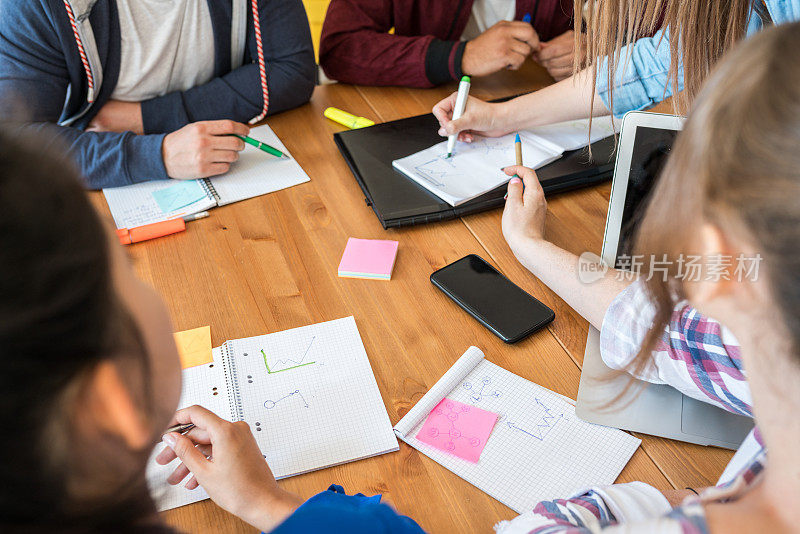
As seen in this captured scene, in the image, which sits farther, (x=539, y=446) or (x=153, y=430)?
(x=539, y=446)

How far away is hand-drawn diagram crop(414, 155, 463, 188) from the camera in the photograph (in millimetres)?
1163

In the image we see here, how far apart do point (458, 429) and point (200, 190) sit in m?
0.67

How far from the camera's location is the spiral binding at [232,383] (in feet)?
2.63

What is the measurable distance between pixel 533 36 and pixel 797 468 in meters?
1.21

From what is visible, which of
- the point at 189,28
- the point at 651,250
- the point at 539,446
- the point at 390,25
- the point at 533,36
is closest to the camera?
the point at 651,250

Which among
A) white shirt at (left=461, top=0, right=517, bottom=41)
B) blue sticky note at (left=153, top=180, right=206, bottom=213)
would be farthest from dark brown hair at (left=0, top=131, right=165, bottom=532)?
white shirt at (left=461, top=0, right=517, bottom=41)

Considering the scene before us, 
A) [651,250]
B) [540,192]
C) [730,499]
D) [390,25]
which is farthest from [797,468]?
[390,25]

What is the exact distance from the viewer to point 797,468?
507 millimetres

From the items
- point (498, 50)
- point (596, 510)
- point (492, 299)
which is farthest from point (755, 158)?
point (498, 50)

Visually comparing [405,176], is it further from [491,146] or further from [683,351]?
[683,351]

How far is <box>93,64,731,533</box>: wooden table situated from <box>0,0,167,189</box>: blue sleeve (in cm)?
7

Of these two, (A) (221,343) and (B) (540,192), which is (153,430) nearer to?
(A) (221,343)

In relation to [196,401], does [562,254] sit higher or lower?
higher

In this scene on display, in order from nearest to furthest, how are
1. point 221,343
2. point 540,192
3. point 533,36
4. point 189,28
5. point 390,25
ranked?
point 221,343
point 540,192
point 189,28
point 533,36
point 390,25
